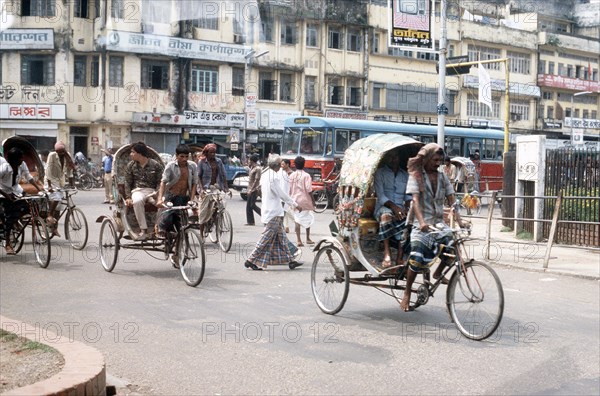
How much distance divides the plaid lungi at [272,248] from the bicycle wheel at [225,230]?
207 cm

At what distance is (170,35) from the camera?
38656 mm

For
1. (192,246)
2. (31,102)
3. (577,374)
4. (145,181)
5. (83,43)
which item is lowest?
(577,374)

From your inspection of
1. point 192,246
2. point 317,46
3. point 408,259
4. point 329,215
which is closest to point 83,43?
point 317,46

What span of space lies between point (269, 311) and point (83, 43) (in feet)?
109

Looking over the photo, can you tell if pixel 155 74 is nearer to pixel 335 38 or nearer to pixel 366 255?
pixel 335 38

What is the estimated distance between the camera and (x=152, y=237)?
9.70 meters

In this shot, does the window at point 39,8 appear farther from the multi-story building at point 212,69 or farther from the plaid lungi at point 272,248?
the plaid lungi at point 272,248

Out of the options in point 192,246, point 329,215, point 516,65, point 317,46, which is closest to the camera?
point 192,246

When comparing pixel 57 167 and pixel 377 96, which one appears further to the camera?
pixel 377 96

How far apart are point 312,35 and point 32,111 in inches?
651

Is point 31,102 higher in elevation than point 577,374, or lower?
higher

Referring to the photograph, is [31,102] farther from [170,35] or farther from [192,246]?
[192,246]

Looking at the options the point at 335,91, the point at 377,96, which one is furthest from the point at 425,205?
the point at 377,96

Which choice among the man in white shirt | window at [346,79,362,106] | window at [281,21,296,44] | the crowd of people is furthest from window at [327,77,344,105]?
the man in white shirt
